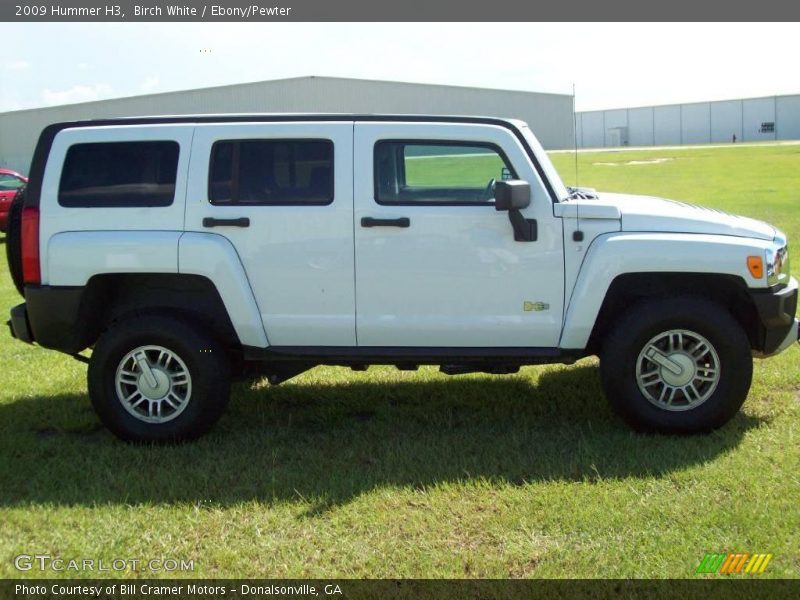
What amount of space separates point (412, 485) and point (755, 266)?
2.45m

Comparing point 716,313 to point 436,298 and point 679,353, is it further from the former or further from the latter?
A: point 436,298

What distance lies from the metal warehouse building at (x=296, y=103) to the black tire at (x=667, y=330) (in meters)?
38.9

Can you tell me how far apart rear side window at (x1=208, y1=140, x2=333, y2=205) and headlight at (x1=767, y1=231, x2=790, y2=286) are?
8.93 ft

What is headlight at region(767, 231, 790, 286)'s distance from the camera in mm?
5242

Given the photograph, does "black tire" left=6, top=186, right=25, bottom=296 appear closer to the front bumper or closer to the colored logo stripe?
the colored logo stripe

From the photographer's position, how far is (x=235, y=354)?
5742 millimetres

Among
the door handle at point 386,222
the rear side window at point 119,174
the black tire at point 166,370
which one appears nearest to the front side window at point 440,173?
the door handle at point 386,222

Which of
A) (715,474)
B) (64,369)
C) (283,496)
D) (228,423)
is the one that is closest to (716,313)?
(715,474)

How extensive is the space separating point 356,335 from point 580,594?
228 cm

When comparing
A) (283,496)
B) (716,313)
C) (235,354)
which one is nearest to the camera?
(283,496)

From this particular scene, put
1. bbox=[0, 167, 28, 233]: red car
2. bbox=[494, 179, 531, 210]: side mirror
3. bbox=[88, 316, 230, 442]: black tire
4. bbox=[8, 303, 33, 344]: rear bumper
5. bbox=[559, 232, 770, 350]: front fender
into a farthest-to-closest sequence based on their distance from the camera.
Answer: bbox=[0, 167, 28, 233]: red car, bbox=[8, 303, 33, 344]: rear bumper, bbox=[88, 316, 230, 442]: black tire, bbox=[559, 232, 770, 350]: front fender, bbox=[494, 179, 531, 210]: side mirror

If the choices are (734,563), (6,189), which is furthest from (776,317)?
(6,189)

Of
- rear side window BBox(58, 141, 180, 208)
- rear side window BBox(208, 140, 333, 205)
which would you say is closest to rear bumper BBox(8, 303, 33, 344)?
rear side window BBox(58, 141, 180, 208)

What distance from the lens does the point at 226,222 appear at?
5.29m
